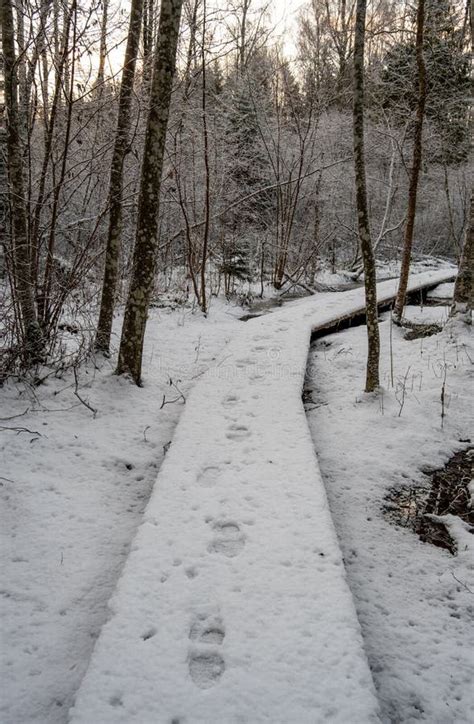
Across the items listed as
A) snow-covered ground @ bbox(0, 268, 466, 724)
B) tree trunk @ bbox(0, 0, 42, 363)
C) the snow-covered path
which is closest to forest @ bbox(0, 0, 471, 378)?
tree trunk @ bbox(0, 0, 42, 363)

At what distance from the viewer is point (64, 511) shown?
315 centimetres

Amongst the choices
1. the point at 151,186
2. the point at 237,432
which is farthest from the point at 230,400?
the point at 151,186

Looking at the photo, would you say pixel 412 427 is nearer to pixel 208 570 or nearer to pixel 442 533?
pixel 442 533

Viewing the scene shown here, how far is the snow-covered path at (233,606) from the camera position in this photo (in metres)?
1.82

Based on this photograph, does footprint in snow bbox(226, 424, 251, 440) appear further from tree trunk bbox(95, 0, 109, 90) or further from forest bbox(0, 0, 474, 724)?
tree trunk bbox(95, 0, 109, 90)

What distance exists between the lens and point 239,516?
2941 mm

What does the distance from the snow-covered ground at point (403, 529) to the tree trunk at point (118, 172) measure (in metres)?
2.85

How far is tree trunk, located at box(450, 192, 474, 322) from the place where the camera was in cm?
662

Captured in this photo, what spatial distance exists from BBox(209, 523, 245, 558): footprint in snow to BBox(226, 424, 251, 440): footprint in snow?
1.23 m

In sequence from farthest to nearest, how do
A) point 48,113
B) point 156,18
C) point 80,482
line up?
point 156,18 < point 48,113 < point 80,482

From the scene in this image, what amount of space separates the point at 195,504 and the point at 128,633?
1.02 m

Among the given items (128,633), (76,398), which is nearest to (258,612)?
(128,633)

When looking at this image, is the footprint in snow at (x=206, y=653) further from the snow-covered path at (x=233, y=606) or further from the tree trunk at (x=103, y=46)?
the tree trunk at (x=103, y=46)

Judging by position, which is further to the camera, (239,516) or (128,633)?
(239,516)
